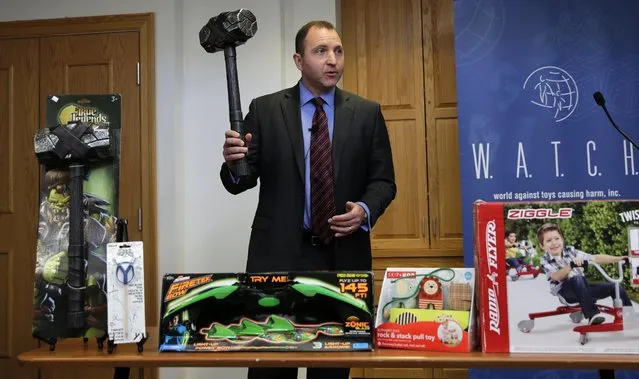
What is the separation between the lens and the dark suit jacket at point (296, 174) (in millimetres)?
2074

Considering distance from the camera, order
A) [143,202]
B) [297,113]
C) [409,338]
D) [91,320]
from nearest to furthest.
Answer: [409,338] → [91,320] → [297,113] → [143,202]

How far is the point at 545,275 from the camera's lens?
4.39ft

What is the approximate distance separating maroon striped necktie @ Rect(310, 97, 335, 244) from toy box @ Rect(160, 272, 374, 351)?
0.60 metres

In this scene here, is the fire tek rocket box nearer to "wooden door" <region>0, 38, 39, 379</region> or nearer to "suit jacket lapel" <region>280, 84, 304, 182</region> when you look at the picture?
"suit jacket lapel" <region>280, 84, 304, 182</region>

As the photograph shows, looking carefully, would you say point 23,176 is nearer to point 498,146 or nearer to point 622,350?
point 498,146

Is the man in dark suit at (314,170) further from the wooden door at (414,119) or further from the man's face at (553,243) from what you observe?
the wooden door at (414,119)

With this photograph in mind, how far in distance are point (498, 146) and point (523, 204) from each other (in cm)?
176

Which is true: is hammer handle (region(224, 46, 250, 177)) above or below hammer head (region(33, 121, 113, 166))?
above

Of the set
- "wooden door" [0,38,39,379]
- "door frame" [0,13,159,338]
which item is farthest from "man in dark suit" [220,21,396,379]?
"wooden door" [0,38,39,379]

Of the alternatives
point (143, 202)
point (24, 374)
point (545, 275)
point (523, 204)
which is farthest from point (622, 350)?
point (24, 374)

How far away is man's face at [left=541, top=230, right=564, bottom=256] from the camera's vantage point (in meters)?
1.34

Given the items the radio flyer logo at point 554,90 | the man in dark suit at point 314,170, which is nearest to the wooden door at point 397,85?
the radio flyer logo at point 554,90

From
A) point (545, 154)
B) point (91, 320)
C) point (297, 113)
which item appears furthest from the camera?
point (545, 154)

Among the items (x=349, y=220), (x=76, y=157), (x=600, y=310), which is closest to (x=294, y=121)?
(x=349, y=220)
